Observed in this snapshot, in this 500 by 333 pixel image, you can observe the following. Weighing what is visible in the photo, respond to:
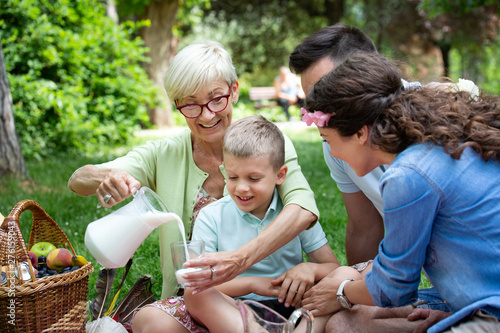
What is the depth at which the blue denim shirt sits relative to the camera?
5.87 feet

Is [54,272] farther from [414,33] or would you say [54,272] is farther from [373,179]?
[414,33]

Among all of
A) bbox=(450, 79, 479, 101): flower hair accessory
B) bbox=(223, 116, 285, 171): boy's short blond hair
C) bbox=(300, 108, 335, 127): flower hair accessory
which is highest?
bbox=(450, 79, 479, 101): flower hair accessory

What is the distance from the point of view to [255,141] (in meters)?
2.47

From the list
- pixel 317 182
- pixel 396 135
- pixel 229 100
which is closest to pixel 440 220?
pixel 396 135

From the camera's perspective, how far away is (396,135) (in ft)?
6.23

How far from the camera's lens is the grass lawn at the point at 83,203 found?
12.3 feet

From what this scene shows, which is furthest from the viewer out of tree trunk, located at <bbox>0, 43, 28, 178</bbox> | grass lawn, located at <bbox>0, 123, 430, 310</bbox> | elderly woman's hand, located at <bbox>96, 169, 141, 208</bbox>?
tree trunk, located at <bbox>0, 43, 28, 178</bbox>

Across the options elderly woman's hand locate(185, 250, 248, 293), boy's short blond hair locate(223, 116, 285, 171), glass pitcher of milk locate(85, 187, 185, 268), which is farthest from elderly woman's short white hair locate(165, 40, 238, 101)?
elderly woman's hand locate(185, 250, 248, 293)

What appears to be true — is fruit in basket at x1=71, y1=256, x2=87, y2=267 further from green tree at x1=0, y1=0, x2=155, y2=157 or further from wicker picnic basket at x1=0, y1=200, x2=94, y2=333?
green tree at x1=0, y1=0, x2=155, y2=157

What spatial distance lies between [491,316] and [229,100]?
64.6 inches

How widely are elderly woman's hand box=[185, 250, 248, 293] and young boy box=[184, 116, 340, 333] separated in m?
0.12

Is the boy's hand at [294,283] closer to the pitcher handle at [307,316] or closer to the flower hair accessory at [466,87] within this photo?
the pitcher handle at [307,316]

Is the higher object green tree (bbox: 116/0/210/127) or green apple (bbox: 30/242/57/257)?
green tree (bbox: 116/0/210/127)

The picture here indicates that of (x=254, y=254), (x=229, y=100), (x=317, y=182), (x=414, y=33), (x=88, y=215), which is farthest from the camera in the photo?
(x=414, y=33)
